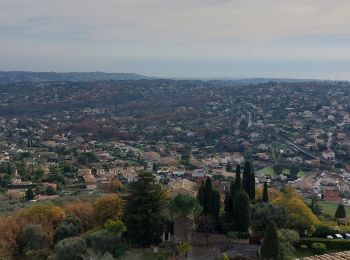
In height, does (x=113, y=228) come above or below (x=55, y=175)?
above

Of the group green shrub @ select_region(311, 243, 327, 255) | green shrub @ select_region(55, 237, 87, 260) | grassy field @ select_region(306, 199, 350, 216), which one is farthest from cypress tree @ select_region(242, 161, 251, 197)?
green shrub @ select_region(55, 237, 87, 260)

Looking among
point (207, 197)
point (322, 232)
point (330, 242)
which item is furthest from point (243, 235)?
point (322, 232)

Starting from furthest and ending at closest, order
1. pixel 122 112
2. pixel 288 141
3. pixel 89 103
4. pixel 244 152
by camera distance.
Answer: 1. pixel 89 103
2. pixel 122 112
3. pixel 288 141
4. pixel 244 152

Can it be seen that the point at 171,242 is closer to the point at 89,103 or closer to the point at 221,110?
the point at 221,110

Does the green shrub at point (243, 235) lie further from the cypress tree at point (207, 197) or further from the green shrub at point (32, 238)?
the green shrub at point (32, 238)

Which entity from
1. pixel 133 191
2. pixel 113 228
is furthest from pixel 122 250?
pixel 133 191

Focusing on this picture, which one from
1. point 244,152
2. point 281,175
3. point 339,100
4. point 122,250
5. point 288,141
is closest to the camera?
point 122,250

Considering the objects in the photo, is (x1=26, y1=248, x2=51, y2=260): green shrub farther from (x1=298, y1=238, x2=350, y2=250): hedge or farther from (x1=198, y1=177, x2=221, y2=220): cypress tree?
(x1=298, y1=238, x2=350, y2=250): hedge

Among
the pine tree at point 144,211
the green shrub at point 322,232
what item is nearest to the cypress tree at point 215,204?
the pine tree at point 144,211
